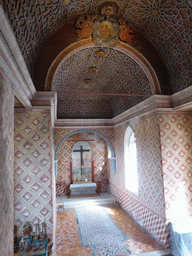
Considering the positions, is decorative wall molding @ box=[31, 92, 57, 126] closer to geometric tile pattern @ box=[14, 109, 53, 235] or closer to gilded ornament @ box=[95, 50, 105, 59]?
geometric tile pattern @ box=[14, 109, 53, 235]

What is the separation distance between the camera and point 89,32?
6.06 m

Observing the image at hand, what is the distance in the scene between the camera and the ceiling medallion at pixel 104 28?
19.2ft

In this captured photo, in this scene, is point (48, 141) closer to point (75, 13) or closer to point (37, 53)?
point (37, 53)

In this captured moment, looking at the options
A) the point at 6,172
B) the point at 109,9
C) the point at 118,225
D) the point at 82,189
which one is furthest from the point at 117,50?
the point at 82,189

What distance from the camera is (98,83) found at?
9445 millimetres

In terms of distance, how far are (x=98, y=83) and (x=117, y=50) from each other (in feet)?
9.85

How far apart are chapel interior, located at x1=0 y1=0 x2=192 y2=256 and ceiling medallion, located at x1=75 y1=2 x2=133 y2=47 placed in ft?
0.09

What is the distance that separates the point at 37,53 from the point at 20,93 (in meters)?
2.34

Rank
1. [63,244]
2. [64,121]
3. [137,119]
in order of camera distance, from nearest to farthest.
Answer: [63,244] < [137,119] < [64,121]

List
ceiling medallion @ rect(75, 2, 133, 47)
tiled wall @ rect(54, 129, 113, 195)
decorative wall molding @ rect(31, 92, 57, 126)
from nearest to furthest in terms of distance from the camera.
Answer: decorative wall molding @ rect(31, 92, 57, 126) → ceiling medallion @ rect(75, 2, 133, 47) → tiled wall @ rect(54, 129, 113, 195)

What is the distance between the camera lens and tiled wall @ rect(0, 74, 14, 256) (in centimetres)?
255

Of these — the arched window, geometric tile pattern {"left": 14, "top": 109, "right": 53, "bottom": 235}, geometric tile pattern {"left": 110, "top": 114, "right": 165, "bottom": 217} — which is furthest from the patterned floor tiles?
geometric tile pattern {"left": 14, "top": 109, "right": 53, "bottom": 235}

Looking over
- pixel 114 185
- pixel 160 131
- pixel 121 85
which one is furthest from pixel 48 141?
pixel 114 185

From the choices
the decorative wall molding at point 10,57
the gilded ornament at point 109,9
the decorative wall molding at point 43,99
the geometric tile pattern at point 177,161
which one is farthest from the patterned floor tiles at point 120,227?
the gilded ornament at point 109,9
